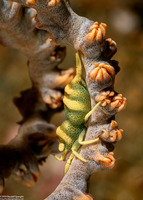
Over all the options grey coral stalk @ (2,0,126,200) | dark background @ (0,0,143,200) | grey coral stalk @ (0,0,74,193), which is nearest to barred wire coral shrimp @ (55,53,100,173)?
grey coral stalk @ (2,0,126,200)

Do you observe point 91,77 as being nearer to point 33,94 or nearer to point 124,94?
point 33,94

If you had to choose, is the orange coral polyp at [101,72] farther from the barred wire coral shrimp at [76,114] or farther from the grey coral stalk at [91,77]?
the barred wire coral shrimp at [76,114]

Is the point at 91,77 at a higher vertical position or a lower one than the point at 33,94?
higher

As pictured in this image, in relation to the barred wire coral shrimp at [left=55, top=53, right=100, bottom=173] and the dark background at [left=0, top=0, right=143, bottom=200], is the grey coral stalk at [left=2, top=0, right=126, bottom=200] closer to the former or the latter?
the barred wire coral shrimp at [left=55, top=53, right=100, bottom=173]

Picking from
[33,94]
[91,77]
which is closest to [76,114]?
[91,77]

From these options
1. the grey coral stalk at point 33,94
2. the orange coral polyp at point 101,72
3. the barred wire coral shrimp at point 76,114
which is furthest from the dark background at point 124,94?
the orange coral polyp at point 101,72

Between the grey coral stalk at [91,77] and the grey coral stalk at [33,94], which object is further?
the grey coral stalk at [33,94]

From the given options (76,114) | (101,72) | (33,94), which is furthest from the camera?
(33,94)
